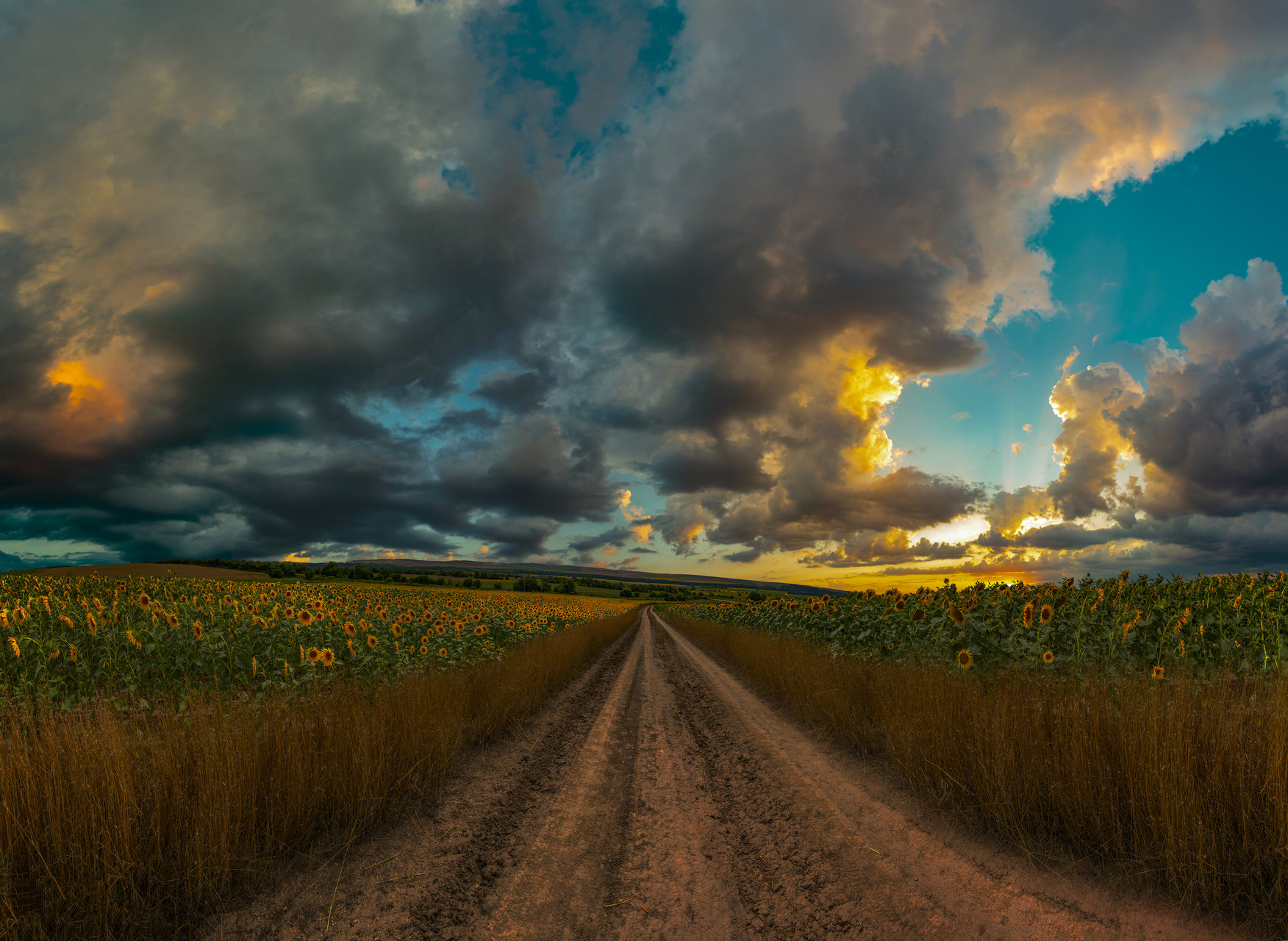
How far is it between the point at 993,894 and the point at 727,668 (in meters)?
15.1

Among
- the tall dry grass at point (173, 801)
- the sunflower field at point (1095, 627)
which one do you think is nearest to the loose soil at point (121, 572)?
the tall dry grass at point (173, 801)

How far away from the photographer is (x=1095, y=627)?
9.77 metres

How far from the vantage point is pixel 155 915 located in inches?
147

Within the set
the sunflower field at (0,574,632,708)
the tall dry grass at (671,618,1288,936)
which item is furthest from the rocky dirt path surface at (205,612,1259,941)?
the sunflower field at (0,574,632,708)

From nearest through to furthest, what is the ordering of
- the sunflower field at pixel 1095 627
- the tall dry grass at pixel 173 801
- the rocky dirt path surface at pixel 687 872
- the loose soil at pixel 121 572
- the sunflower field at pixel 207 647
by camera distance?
the tall dry grass at pixel 173 801, the rocky dirt path surface at pixel 687 872, the sunflower field at pixel 1095 627, the sunflower field at pixel 207 647, the loose soil at pixel 121 572

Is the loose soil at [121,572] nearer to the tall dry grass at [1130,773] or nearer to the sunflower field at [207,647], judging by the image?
the sunflower field at [207,647]

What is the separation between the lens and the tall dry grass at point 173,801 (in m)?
3.56

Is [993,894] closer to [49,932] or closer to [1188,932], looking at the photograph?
[1188,932]

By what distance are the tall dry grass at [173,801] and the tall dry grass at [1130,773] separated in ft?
18.9

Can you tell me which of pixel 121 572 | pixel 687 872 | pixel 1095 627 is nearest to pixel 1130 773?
pixel 687 872

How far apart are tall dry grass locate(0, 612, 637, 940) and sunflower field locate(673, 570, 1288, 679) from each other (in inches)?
301

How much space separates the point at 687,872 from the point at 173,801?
4.12 meters

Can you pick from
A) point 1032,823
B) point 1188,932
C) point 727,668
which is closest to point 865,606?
point 727,668

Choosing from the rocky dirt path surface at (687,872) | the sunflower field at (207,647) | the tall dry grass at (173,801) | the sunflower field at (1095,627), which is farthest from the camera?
the sunflower field at (207,647)
